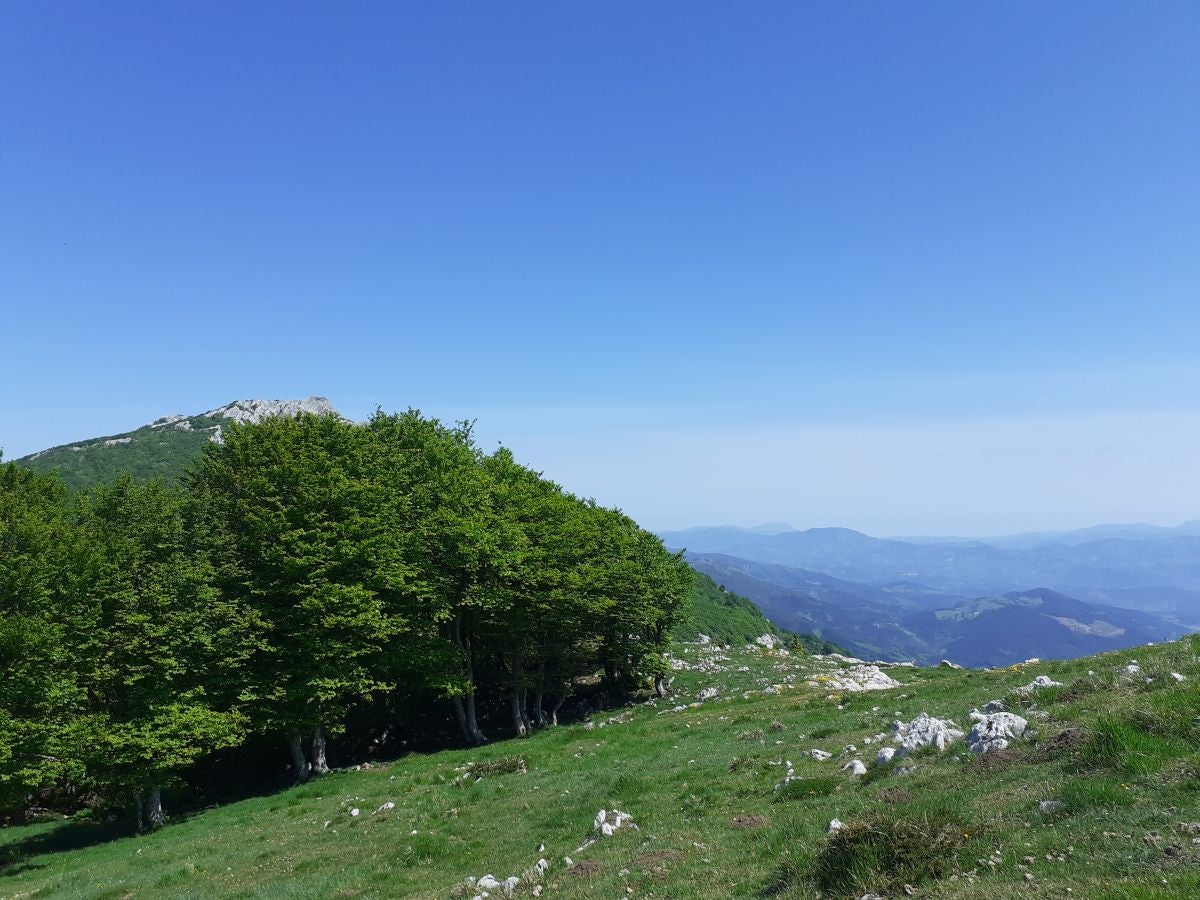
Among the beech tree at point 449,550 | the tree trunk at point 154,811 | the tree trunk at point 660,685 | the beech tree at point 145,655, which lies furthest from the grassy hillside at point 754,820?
the tree trunk at point 660,685

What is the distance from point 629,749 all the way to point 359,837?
503 inches

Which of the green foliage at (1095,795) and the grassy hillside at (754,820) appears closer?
the grassy hillside at (754,820)

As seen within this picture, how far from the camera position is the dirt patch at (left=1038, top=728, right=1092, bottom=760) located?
12.6 m

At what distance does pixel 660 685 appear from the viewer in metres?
54.7

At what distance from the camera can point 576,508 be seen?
54.8 metres

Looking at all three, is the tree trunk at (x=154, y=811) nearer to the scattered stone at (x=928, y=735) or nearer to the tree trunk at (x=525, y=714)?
the tree trunk at (x=525, y=714)

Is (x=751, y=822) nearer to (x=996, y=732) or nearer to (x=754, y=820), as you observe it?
(x=754, y=820)

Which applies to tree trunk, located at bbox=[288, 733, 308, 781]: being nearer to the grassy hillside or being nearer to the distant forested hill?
the grassy hillside

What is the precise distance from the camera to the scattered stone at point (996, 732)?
14.6 meters

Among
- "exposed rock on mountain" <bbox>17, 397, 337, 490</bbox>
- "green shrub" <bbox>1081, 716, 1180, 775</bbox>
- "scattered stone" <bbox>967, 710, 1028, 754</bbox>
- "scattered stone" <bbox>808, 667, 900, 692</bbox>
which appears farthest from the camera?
"exposed rock on mountain" <bbox>17, 397, 337, 490</bbox>

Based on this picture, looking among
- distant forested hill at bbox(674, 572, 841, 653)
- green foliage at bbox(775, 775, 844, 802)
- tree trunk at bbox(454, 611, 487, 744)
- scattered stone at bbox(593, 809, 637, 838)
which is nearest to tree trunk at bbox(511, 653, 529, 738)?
tree trunk at bbox(454, 611, 487, 744)

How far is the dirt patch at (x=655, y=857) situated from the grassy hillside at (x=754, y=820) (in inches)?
2.1

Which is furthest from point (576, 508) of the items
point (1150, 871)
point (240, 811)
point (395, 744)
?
point (1150, 871)

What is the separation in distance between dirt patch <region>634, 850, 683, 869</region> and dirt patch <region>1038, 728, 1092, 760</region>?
7.78 metres
